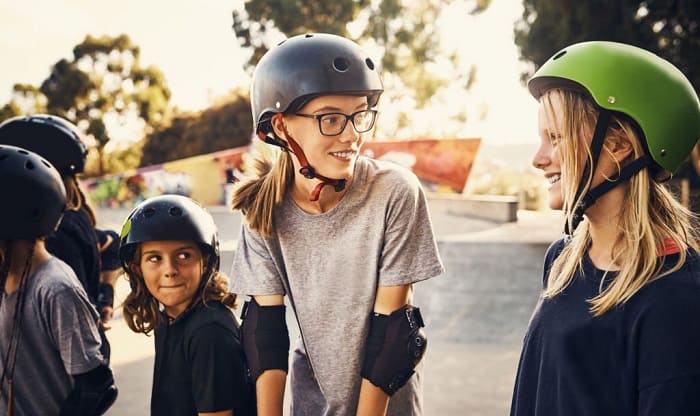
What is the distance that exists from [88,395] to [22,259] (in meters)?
0.64

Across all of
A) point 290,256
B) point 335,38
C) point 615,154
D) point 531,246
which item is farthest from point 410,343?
point 531,246

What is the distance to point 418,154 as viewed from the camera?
19844 millimetres

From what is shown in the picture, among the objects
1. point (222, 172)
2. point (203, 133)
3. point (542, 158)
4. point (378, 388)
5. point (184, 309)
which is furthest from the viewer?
point (203, 133)

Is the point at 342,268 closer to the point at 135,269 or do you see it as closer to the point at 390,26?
the point at 135,269

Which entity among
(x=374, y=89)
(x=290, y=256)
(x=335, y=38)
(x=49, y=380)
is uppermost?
(x=335, y=38)

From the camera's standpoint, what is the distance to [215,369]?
227 centimetres

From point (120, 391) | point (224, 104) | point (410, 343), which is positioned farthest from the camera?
point (224, 104)

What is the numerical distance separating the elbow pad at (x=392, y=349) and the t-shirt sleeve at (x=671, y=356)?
0.71 m

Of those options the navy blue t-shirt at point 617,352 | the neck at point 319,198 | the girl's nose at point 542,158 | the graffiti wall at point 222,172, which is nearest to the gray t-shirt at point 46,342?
the neck at point 319,198

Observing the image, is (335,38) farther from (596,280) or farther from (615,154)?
(596,280)

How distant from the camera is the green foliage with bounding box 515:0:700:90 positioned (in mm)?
11547

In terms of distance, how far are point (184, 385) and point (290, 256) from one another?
26.0 inches

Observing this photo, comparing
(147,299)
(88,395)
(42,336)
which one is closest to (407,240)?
(147,299)

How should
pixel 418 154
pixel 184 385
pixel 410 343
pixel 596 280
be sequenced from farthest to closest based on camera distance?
pixel 418 154 < pixel 184 385 < pixel 410 343 < pixel 596 280
